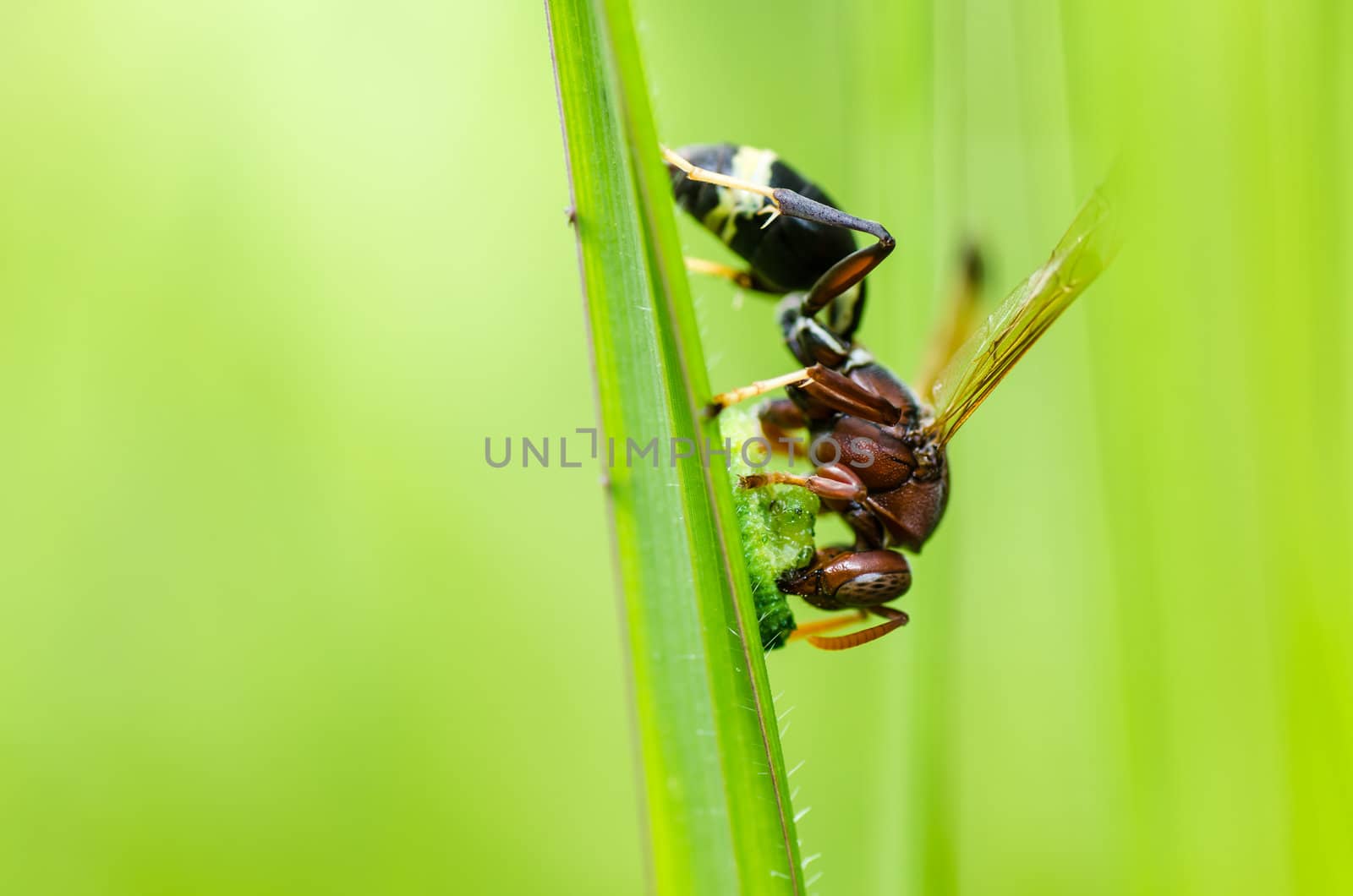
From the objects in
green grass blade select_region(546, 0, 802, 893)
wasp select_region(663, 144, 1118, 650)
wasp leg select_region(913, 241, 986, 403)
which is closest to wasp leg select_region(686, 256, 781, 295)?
wasp select_region(663, 144, 1118, 650)

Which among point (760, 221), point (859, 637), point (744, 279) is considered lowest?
point (859, 637)

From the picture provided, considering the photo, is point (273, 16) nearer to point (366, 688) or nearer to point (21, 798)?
point (366, 688)

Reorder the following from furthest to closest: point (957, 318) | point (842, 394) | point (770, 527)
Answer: point (957, 318), point (842, 394), point (770, 527)

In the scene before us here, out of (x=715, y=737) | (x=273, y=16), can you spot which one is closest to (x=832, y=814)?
(x=715, y=737)

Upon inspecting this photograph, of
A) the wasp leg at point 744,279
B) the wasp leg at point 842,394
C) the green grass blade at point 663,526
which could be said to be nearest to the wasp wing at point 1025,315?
the wasp leg at point 842,394

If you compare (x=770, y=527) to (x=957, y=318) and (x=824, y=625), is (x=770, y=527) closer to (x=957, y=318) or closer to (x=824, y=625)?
(x=824, y=625)

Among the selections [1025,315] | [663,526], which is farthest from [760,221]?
[663,526]
